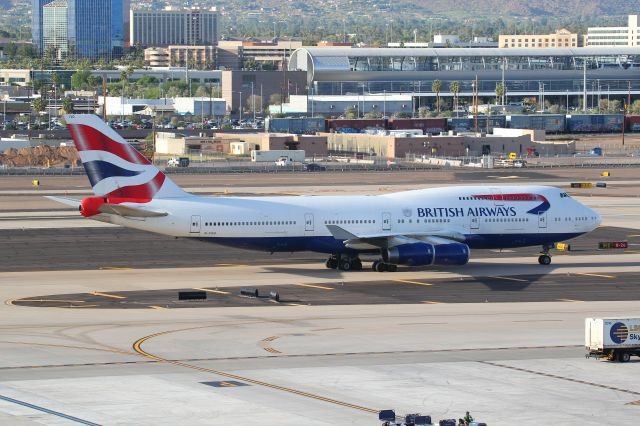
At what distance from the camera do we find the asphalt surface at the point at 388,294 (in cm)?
6357

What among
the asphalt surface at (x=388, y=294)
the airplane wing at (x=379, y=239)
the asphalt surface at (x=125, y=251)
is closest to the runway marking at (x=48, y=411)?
the asphalt surface at (x=388, y=294)

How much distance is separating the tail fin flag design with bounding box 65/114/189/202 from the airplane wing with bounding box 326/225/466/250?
32.7ft

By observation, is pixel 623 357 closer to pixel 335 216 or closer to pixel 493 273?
pixel 493 273

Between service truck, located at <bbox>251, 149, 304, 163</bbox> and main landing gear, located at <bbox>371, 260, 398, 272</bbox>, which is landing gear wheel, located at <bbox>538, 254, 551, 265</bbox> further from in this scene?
service truck, located at <bbox>251, 149, 304, 163</bbox>

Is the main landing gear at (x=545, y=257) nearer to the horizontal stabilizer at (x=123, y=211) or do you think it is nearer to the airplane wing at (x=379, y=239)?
the airplane wing at (x=379, y=239)

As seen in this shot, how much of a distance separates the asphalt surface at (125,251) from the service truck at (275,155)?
77.9 metres

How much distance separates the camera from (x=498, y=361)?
4941cm

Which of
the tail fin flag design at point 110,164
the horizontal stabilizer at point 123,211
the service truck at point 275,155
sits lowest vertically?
the service truck at point 275,155

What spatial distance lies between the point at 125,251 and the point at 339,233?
1685cm

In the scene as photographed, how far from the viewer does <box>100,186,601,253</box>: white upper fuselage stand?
7188 centimetres

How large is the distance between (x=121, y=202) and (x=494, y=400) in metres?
32.8

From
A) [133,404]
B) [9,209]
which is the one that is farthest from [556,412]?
[9,209]

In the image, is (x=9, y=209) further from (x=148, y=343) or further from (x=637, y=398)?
(x=637, y=398)

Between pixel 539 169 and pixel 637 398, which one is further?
pixel 539 169
